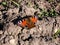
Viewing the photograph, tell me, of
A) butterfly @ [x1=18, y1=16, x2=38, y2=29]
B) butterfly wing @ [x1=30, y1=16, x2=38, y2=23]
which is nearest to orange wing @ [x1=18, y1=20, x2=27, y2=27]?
butterfly @ [x1=18, y1=16, x2=38, y2=29]

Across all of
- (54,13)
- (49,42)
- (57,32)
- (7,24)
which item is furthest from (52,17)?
(7,24)

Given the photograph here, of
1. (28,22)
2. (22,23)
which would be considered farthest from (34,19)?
(22,23)

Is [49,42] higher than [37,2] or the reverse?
the reverse

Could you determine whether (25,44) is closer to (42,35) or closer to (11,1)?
(42,35)

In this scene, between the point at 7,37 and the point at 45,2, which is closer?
the point at 7,37

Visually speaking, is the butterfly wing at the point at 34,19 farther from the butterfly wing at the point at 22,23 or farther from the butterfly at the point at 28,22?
the butterfly wing at the point at 22,23

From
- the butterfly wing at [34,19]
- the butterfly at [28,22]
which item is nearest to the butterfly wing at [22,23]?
the butterfly at [28,22]

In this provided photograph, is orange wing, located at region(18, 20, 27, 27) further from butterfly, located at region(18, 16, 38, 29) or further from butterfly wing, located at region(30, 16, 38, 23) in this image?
butterfly wing, located at region(30, 16, 38, 23)
